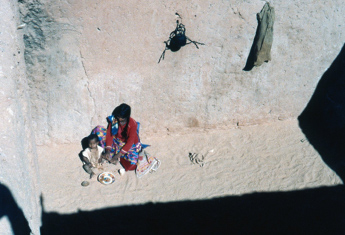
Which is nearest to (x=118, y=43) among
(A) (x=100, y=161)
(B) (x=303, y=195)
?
(A) (x=100, y=161)

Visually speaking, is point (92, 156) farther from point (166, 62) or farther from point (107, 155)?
point (166, 62)

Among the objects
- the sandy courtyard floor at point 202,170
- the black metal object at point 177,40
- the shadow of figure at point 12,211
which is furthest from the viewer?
the black metal object at point 177,40

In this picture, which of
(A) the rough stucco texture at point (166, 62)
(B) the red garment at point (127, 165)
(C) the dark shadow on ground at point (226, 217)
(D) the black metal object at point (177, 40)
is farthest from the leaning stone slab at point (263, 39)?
(B) the red garment at point (127, 165)

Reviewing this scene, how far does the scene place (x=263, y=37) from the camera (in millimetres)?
4266

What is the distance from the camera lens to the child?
14.0 ft

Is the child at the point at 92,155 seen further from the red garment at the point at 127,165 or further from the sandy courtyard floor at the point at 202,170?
the red garment at the point at 127,165

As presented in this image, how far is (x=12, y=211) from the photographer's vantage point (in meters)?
2.22

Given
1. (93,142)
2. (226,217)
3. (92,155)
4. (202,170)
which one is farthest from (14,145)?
(202,170)

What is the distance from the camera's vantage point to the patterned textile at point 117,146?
4.35 meters

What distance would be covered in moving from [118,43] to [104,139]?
1.48 meters

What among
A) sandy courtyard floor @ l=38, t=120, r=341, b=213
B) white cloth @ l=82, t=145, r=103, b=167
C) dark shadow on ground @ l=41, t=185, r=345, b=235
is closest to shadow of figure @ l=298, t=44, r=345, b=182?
sandy courtyard floor @ l=38, t=120, r=341, b=213

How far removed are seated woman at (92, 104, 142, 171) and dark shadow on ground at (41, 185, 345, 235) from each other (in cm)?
82

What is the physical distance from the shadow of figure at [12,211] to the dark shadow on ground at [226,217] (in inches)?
43.7

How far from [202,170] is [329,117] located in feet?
7.68
